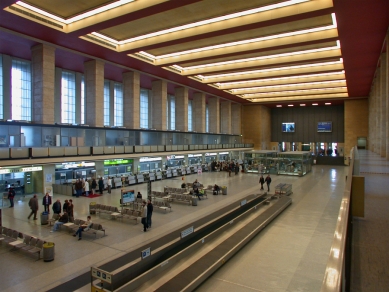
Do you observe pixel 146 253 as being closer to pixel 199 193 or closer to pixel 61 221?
pixel 61 221

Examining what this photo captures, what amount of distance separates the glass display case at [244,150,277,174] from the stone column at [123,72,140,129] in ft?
41.3

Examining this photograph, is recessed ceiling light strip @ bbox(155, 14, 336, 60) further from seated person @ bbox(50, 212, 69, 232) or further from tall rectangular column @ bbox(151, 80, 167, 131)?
seated person @ bbox(50, 212, 69, 232)

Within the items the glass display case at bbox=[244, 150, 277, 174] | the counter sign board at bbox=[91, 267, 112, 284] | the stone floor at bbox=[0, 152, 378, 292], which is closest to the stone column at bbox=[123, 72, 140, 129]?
the glass display case at bbox=[244, 150, 277, 174]

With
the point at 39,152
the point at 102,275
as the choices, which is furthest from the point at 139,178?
the point at 102,275

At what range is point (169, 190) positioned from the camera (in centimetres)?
1705

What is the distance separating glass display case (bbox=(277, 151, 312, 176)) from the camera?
27125mm

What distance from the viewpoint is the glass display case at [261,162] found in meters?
28.9

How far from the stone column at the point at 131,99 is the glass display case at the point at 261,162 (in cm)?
1259

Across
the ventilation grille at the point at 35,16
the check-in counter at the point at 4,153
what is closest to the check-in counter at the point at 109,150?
the check-in counter at the point at 4,153

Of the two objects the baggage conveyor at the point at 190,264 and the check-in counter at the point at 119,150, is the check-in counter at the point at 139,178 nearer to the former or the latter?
Result: the check-in counter at the point at 119,150

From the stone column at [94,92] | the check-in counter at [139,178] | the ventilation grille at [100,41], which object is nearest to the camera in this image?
the ventilation grille at [100,41]

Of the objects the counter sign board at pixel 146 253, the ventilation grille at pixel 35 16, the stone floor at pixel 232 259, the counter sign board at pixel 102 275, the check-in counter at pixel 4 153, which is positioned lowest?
the stone floor at pixel 232 259

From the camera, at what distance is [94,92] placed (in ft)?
73.7

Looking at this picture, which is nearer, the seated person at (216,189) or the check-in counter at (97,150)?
the seated person at (216,189)
